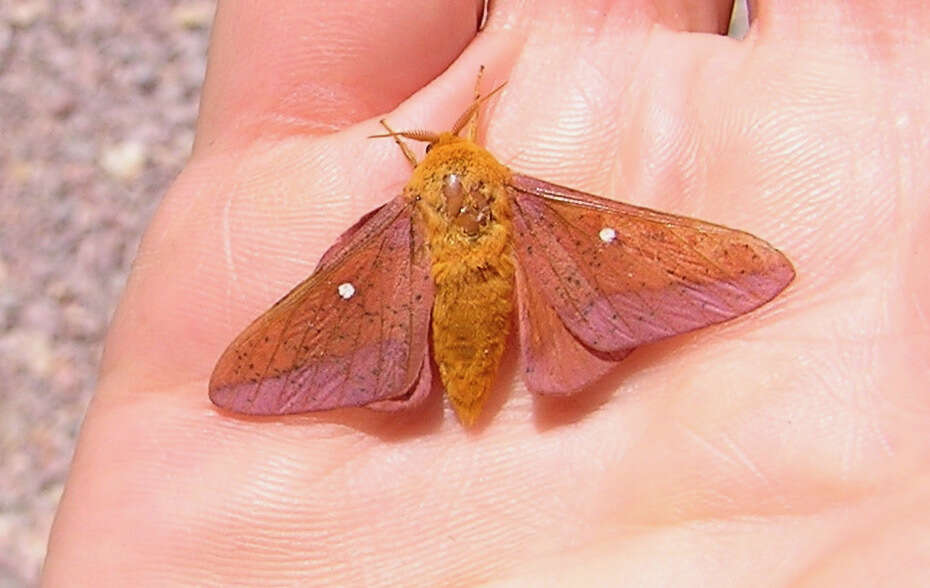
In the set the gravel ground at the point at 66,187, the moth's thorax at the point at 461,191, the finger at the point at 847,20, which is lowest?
the gravel ground at the point at 66,187

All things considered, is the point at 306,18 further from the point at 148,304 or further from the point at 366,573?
the point at 366,573

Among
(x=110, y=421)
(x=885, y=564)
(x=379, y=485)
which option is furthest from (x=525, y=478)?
(x=110, y=421)

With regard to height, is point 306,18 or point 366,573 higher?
point 306,18

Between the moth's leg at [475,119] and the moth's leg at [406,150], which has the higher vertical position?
the moth's leg at [475,119]

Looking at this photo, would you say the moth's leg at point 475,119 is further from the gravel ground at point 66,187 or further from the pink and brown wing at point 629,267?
the gravel ground at point 66,187

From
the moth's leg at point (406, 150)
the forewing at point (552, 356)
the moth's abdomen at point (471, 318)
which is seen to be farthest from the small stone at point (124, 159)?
the forewing at point (552, 356)

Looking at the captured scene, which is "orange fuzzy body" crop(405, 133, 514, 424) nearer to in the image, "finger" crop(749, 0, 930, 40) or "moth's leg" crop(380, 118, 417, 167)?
"moth's leg" crop(380, 118, 417, 167)

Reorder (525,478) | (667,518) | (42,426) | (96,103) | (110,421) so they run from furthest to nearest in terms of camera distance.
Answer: (96,103) < (42,426) < (110,421) < (525,478) < (667,518)

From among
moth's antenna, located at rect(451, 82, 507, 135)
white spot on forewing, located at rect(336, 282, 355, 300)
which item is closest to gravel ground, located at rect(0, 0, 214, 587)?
white spot on forewing, located at rect(336, 282, 355, 300)
